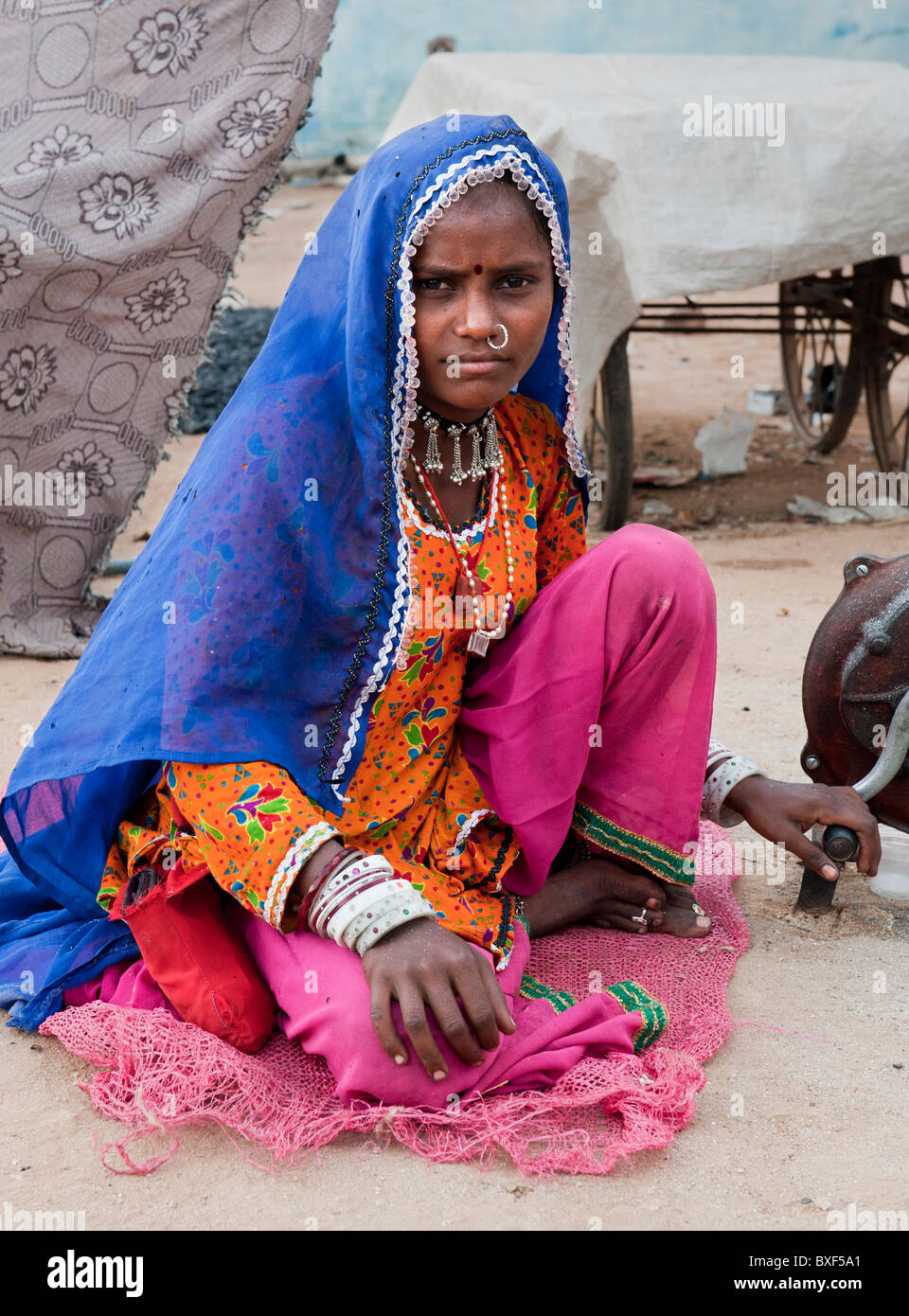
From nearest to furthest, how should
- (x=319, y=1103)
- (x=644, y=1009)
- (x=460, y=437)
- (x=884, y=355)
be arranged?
(x=319, y=1103) < (x=644, y=1009) < (x=460, y=437) < (x=884, y=355)

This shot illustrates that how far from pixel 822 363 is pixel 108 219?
11.8 ft

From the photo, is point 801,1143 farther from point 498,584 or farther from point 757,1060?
point 498,584

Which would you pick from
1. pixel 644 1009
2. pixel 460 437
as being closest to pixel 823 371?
pixel 460 437

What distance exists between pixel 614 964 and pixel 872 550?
3.05 metres

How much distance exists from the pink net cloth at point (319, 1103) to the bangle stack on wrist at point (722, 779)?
44 cm

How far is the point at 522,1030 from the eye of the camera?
2.10m

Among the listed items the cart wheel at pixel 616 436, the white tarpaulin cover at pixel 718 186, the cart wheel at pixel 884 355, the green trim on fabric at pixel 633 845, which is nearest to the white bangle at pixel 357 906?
the green trim on fabric at pixel 633 845

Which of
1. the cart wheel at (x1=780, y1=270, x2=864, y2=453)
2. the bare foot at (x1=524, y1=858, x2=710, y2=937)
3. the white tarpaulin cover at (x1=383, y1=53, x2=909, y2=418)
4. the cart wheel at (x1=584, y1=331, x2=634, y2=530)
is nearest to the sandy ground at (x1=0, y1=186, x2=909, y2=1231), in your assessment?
the bare foot at (x1=524, y1=858, x2=710, y2=937)

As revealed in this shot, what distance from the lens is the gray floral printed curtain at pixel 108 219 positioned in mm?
4109

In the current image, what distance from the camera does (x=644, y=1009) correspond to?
2.15 meters

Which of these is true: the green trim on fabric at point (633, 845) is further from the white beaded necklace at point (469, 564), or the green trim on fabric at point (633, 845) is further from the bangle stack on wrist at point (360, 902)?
the bangle stack on wrist at point (360, 902)

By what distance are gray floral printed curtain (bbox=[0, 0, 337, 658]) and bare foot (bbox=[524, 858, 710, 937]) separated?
235cm

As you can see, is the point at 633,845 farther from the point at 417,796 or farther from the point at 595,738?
the point at 417,796

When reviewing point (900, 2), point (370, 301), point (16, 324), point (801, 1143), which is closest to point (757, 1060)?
point (801, 1143)
